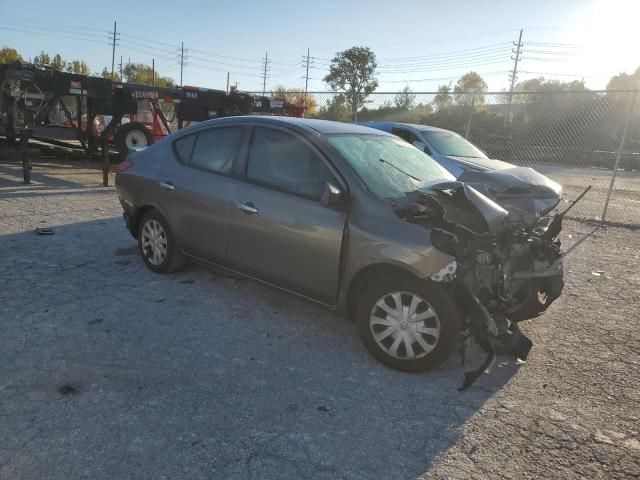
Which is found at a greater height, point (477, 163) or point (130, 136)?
point (477, 163)

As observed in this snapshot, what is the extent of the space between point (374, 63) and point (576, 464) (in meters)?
65.7

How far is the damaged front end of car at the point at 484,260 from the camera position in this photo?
329cm

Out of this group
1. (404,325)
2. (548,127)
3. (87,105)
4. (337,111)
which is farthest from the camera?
(548,127)

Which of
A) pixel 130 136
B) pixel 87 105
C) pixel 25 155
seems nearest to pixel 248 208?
pixel 25 155

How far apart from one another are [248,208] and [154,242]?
1.48m

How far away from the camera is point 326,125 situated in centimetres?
436

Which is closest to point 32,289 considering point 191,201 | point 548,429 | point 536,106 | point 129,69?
point 191,201

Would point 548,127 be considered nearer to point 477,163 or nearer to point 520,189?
point 477,163

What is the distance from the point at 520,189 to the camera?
4504 mm

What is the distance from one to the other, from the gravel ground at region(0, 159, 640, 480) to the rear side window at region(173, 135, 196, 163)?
1.20 m

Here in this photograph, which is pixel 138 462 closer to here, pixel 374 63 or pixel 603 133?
pixel 603 133

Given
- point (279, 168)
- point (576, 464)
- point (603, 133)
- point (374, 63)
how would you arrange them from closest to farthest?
point (576, 464)
point (279, 168)
point (603, 133)
point (374, 63)

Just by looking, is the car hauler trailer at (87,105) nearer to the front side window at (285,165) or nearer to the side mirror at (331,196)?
the front side window at (285,165)

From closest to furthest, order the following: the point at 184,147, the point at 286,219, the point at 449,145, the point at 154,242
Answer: the point at 286,219, the point at 184,147, the point at 154,242, the point at 449,145
